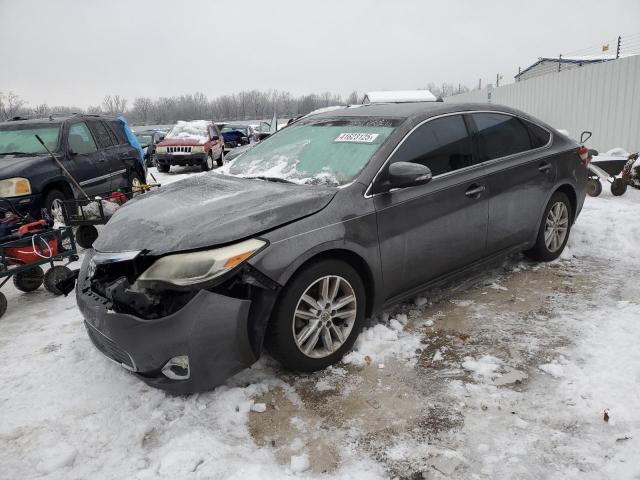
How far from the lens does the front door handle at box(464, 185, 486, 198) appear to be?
4.05 meters

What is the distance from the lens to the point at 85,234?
6.95 metres

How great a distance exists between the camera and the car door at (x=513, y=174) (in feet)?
14.2

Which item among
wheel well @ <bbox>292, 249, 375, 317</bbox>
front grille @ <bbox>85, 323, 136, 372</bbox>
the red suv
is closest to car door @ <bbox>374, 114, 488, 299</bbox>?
wheel well @ <bbox>292, 249, 375, 317</bbox>

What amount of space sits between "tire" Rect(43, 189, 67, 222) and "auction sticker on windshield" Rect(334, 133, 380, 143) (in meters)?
4.91

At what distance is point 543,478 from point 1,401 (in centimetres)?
317

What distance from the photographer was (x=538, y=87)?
17.6 metres

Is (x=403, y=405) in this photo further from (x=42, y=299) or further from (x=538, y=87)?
(x=538, y=87)

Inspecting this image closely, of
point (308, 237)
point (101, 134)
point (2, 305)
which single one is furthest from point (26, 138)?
point (308, 237)

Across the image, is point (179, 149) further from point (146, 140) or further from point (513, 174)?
point (513, 174)

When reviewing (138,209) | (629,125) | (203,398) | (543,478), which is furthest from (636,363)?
(629,125)

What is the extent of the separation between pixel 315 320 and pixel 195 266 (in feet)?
2.82

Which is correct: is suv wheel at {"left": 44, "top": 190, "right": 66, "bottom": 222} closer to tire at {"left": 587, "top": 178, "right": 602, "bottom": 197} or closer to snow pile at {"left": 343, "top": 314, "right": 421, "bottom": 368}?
snow pile at {"left": 343, "top": 314, "right": 421, "bottom": 368}

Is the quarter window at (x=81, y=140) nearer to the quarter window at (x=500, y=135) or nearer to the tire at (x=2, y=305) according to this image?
the tire at (x=2, y=305)

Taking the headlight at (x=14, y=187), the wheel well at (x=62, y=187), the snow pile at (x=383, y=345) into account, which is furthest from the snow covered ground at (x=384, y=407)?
the wheel well at (x=62, y=187)
